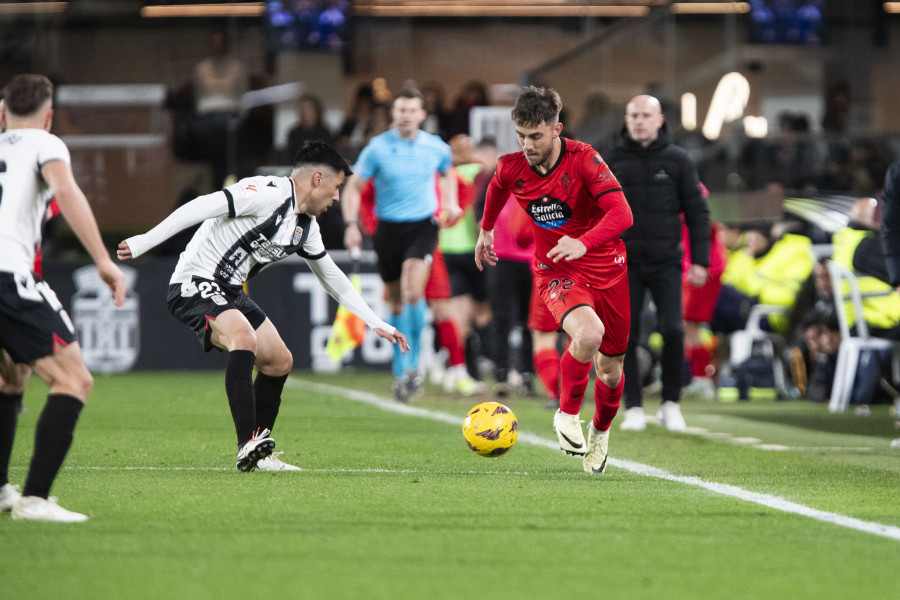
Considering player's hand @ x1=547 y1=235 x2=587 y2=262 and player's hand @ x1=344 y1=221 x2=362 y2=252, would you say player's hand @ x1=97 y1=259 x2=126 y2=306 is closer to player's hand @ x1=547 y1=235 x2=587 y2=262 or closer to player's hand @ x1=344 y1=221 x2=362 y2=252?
player's hand @ x1=547 y1=235 x2=587 y2=262

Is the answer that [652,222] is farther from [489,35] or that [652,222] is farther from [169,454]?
[489,35]

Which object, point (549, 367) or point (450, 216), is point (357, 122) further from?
point (549, 367)

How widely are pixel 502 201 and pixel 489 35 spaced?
1508 centimetres

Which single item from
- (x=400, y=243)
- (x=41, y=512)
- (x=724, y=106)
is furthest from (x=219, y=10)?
(x=41, y=512)

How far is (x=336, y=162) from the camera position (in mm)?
6422

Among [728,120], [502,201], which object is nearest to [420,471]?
[502,201]

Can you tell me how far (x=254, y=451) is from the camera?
6.11 metres

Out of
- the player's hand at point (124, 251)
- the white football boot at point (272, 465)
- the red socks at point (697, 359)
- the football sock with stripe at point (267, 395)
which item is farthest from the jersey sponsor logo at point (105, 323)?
the player's hand at point (124, 251)

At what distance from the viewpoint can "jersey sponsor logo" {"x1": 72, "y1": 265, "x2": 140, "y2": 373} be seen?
14.8 m

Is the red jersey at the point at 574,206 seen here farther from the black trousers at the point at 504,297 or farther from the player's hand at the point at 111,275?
the black trousers at the point at 504,297

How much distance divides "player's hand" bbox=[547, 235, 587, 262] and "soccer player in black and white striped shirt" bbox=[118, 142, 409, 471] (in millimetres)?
866

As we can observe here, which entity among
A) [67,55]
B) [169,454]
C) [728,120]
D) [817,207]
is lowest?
[169,454]

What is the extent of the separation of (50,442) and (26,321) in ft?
1.48

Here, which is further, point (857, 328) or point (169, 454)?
point (857, 328)
